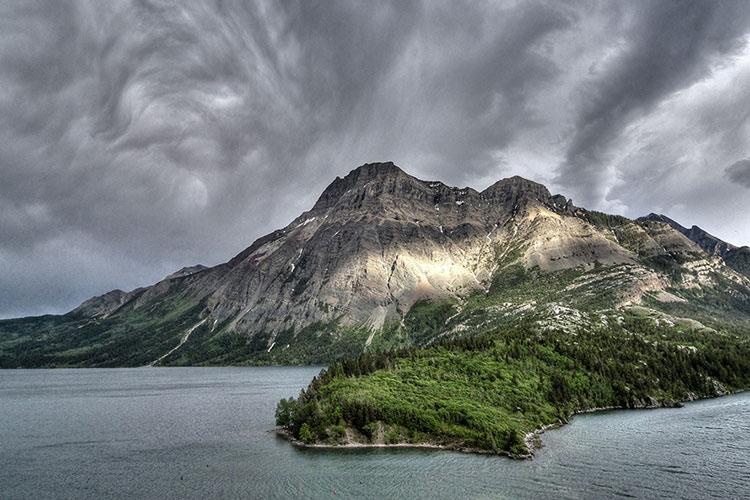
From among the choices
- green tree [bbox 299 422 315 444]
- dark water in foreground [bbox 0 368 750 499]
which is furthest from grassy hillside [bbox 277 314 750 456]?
dark water in foreground [bbox 0 368 750 499]

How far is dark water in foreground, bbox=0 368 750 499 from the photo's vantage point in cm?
7925

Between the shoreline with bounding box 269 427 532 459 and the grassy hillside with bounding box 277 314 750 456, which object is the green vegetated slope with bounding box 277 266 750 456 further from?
the shoreline with bounding box 269 427 532 459

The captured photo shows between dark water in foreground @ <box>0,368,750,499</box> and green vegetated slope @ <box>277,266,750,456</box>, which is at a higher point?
green vegetated slope @ <box>277,266,750,456</box>

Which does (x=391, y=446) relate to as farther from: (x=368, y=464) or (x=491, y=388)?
(x=491, y=388)

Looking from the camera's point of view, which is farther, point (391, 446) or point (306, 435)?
point (306, 435)

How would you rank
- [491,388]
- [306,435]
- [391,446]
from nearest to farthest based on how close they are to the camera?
[391,446], [306,435], [491,388]

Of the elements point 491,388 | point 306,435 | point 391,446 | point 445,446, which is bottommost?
point 391,446

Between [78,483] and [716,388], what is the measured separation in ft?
650

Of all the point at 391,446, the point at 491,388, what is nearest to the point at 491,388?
the point at 491,388

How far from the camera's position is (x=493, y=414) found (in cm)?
11750

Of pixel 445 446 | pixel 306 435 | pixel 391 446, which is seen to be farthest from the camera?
pixel 306 435

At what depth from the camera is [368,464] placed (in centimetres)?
9550

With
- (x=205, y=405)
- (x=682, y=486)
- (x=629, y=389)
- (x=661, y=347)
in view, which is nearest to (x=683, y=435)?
(x=682, y=486)

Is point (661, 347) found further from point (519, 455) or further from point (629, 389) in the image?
point (519, 455)
